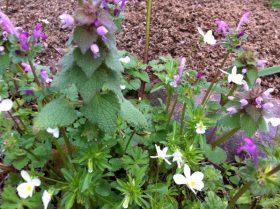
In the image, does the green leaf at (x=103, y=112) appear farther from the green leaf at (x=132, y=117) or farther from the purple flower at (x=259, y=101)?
the purple flower at (x=259, y=101)

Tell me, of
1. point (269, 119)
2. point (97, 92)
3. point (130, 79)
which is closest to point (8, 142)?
point (97, 92)

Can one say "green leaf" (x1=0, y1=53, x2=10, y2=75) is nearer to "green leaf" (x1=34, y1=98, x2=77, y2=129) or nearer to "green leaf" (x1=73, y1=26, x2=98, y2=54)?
"green leaf" (x1=34, y1=98, x2=77, y2=129)

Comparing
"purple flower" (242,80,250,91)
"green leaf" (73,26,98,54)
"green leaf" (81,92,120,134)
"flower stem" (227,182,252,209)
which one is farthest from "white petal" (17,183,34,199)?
"purple flower" (242,80,250,91)

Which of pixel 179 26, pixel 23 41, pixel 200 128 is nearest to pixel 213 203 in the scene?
pixel 200 128

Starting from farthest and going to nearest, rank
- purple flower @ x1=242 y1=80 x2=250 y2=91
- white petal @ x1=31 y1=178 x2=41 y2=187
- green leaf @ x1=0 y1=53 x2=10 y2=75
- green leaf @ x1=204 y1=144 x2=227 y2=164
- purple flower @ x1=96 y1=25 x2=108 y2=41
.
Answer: green leaf @ x1=204 y1=144 x2=227 y2=164 < purple flower @ x1=242 y1=80 x2=250 y2=91 < white petal @ x1=31 y1=178 x2=41 y2=187 < green leaf @ x1=0 y1=53 x2=10 y2=75 < purple flower @ x1=96 y1=25 x2=108 y2=41

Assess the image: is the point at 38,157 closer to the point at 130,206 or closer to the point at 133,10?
the point at 130,206

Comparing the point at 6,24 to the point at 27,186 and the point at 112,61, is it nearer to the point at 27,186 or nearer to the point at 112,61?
the point at 112,61

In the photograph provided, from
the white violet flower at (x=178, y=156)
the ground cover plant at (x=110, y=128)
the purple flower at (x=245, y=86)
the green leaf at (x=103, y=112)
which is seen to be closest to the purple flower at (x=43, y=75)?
the ground cover plant at (x=110, y=128)

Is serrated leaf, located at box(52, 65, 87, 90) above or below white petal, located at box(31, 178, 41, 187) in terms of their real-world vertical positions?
above
